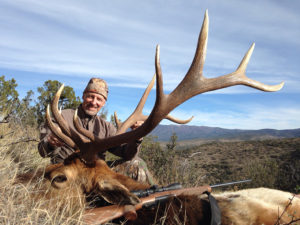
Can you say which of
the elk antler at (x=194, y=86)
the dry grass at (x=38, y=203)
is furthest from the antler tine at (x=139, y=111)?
the dry grass at (x=38, y=203)

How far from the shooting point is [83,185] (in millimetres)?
3088

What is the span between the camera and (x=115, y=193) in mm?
2842

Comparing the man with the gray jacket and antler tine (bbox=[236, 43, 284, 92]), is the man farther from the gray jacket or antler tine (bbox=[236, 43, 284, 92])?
antler tine (bbox=[236, 43, 284, 92])

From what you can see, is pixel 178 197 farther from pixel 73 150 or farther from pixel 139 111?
pixel 73 150

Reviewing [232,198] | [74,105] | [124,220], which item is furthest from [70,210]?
[74,105]

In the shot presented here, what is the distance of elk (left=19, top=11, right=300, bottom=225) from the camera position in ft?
8.71

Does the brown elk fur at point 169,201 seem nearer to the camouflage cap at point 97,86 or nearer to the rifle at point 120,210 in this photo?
the rifle at point 120,210

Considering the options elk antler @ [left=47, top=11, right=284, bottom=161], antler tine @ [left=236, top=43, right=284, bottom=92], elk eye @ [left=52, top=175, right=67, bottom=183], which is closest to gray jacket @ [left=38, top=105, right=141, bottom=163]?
elk eye @ [left=52, top=175, right=67, bottom=183]

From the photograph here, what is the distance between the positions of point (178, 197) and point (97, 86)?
2.94 m

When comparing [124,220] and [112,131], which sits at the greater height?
[112,131]

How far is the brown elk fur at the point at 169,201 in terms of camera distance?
8.68 ft

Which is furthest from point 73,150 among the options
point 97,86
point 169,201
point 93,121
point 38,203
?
point 169,201

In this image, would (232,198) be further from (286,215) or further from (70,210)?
(70,210)

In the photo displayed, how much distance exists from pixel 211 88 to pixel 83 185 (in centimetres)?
187
